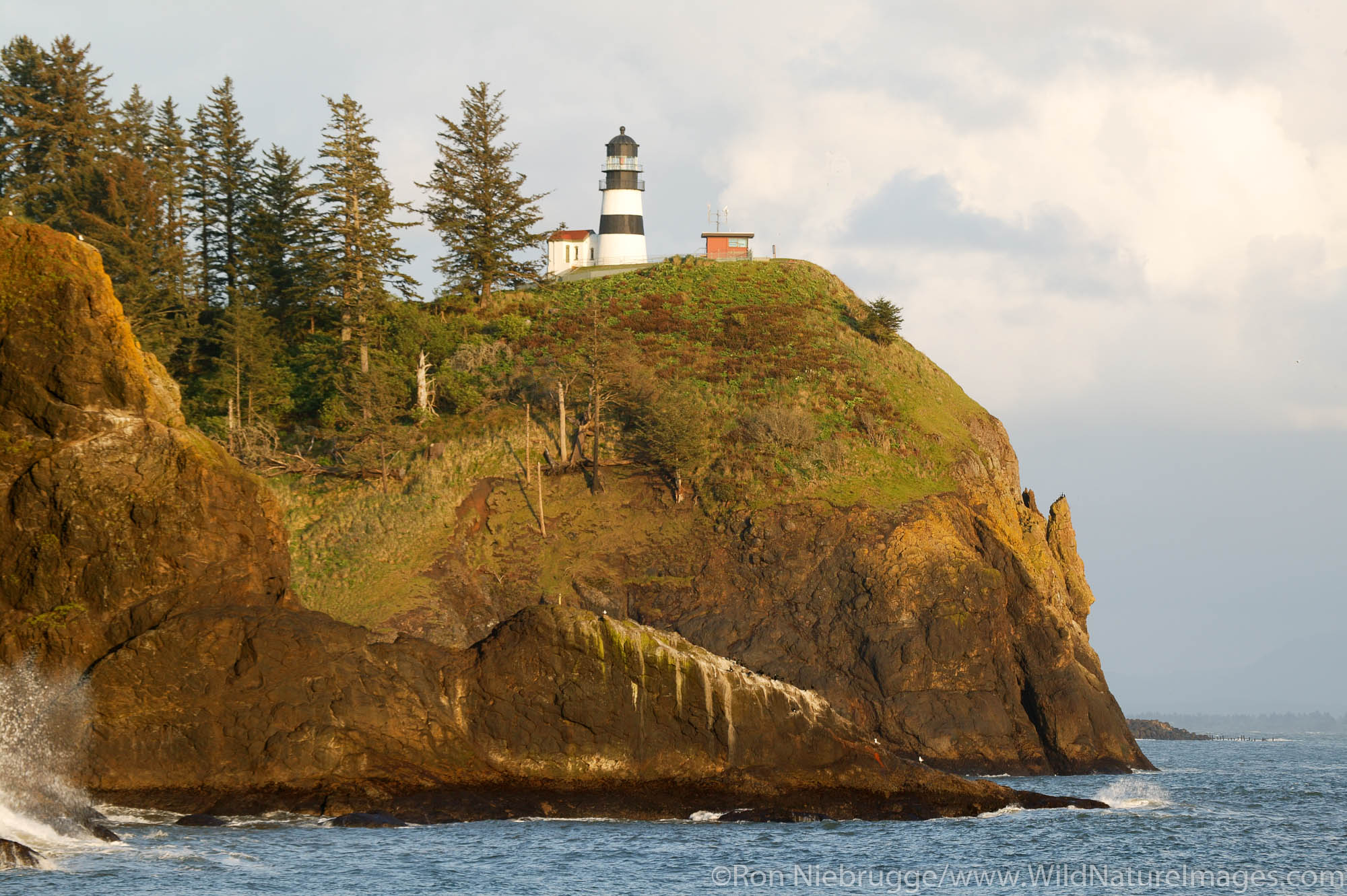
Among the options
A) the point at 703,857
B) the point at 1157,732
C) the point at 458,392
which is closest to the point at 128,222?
the point at 458,392

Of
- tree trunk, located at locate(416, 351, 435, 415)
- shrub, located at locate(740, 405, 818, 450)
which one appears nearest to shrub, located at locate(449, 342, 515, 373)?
tree trunk, located at locate(416, 351, 435, 415)

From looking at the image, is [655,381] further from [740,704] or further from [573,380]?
[740,704]

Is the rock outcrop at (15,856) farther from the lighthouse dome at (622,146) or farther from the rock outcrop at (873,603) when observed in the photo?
the lighthouse dome at (622,146)

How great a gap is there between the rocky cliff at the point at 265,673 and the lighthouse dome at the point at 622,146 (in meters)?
56.1

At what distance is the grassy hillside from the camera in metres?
50.3

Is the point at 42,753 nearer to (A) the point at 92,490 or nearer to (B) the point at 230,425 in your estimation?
(A) the point at 92,490

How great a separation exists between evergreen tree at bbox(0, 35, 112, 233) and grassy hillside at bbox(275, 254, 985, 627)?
63.4 ft

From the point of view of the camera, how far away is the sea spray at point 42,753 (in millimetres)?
24531

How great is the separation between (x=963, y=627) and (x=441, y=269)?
38864mm

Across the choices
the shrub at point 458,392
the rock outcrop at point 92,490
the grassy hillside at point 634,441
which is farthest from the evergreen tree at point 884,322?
the rock outcrop at point 92,490

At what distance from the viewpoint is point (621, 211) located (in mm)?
86875

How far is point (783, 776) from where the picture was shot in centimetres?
3144

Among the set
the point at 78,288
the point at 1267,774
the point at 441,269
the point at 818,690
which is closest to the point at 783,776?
the point at 818,690

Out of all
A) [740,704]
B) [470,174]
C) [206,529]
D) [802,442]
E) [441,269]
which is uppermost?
[470,174]
